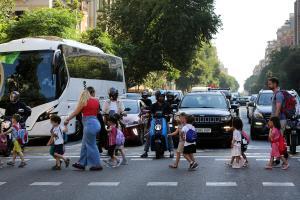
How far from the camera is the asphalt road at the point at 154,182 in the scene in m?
10.2

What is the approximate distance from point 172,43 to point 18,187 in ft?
149

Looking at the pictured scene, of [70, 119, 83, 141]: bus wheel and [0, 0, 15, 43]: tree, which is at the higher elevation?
[0, 0, 15, 43]: tree

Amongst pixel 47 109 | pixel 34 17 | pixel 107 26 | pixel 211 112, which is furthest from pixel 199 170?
pixel 107 26

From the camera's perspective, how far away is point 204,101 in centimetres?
2080

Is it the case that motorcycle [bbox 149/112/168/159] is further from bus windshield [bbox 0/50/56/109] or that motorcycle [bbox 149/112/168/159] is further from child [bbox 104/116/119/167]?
bus windshield [bbox 0/50/56/109]

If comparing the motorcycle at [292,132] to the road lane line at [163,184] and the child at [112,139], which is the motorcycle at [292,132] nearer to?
the child at [112,139]

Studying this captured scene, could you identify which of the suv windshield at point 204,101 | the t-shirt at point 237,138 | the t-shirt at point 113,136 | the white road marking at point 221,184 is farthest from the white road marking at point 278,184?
the suv windshield at point 204,101

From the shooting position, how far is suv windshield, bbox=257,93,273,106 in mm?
25234

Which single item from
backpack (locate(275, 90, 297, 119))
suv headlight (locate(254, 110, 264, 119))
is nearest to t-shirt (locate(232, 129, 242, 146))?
backpack (locate(275, 90, 297, 119))

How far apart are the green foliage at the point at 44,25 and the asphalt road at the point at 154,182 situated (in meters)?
27.3

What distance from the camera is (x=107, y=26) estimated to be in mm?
62438

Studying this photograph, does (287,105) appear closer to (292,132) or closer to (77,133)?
(292,132)

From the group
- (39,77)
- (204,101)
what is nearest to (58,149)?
(204,101)

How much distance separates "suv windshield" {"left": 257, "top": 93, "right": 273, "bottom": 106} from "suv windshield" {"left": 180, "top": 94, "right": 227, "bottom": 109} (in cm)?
457
